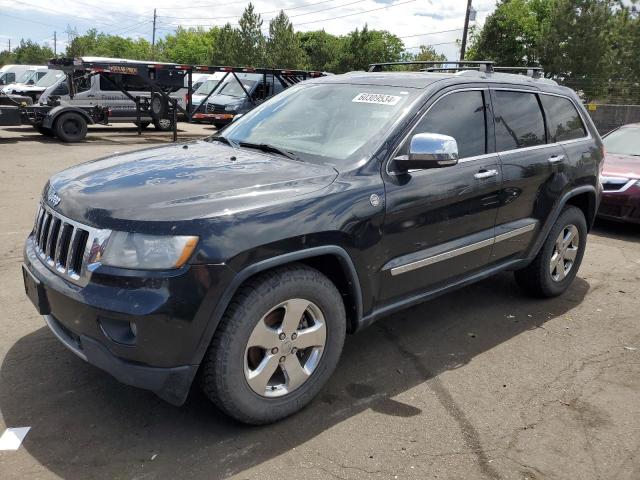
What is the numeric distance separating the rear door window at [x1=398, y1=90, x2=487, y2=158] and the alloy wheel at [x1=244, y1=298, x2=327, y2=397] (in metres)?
1.32

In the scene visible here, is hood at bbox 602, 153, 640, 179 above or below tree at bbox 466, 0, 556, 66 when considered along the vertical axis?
below

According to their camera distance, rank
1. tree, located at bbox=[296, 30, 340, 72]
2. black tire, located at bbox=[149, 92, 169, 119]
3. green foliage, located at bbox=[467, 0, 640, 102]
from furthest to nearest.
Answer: tree, located at bbox=[296, 30, 340, 72], green foliage, located at bbox=[467, 0, 640, 102], black tire, located at bbox=[149, 92, 169, 119]

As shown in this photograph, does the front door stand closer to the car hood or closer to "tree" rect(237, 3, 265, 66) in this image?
the car hood

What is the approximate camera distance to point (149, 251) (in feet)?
Result: 8.25

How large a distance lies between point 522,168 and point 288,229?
2.19 metres

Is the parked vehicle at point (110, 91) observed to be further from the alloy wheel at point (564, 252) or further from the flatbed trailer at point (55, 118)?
the alloy wheel at point (564, 252)

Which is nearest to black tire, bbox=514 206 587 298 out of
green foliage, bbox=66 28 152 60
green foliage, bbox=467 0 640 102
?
green foliage, bbox=467 0 640 102

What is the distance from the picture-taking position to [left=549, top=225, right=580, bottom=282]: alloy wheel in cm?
487

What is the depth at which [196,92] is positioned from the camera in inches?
883

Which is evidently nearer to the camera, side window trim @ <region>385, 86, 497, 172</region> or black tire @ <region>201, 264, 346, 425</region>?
black tire @ <region>201, 264, 346, 425</region>

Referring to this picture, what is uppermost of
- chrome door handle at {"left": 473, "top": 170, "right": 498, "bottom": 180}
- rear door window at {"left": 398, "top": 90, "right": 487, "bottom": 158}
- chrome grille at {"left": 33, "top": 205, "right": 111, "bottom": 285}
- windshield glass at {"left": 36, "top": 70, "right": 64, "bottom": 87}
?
windshield glass at {"left": 36, "top": 70, "right": 64, "bottom": 87}

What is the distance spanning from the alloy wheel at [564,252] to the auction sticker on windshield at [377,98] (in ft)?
6.76

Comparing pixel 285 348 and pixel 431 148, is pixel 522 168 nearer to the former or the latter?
pixel 431 148

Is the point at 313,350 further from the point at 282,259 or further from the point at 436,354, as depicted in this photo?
the point at 436,354
